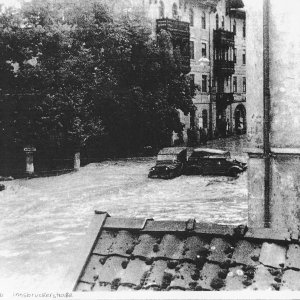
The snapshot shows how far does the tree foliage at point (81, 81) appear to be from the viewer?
4.35 m

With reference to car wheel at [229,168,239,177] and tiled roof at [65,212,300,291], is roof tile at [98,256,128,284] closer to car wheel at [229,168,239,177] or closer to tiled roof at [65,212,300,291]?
tiled roof at [65,212,300,291]

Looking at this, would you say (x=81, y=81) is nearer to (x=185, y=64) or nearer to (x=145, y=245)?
(x=185, y=64)

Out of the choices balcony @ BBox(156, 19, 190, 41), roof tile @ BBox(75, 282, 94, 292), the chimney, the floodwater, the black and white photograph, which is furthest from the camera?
balcony @ BBox(156, 19, 190, 41)

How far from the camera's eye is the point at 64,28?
4.37 meters

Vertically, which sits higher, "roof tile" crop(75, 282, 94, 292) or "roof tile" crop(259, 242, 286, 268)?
"roof tile" crop(259, 242, 286, 268)

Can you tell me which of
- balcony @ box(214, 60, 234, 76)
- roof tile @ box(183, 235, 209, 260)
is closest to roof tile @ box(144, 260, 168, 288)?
roof tile @ box(183, 235, 209, 260)

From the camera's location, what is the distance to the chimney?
9.15 feet

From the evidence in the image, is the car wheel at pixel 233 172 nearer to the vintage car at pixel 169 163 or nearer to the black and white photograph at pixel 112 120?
the black and white photograph at pixel 112 120

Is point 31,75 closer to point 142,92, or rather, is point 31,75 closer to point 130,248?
point 142,92

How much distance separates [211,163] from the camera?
4648 millimetres

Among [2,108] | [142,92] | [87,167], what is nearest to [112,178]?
[87,167]

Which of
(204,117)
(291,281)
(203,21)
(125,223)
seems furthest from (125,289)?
(203,21)

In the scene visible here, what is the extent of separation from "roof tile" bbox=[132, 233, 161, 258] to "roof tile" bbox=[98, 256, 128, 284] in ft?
0.24

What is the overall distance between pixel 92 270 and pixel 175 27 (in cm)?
273
